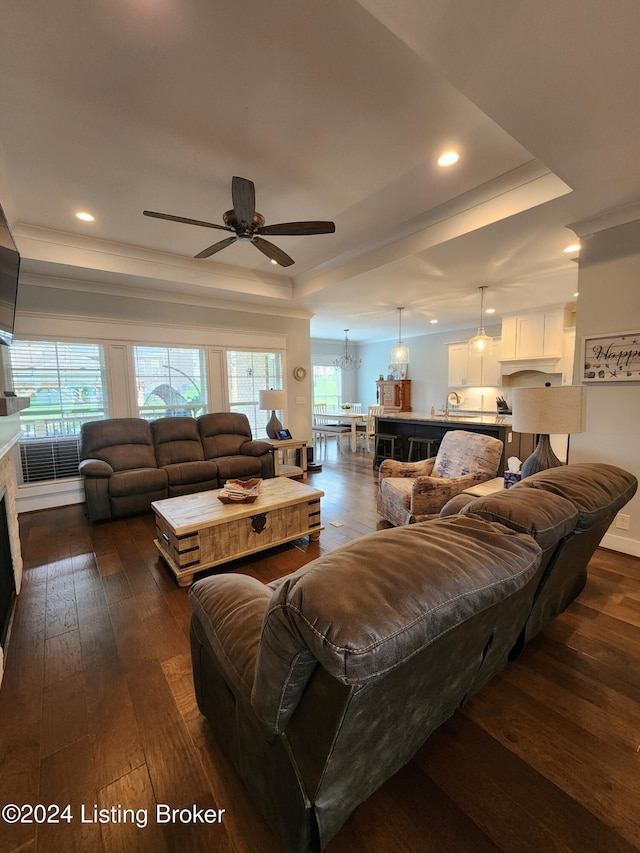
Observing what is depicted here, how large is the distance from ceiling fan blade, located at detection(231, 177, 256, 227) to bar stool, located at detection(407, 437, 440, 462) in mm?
3763

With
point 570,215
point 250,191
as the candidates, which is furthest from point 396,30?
point 570,215

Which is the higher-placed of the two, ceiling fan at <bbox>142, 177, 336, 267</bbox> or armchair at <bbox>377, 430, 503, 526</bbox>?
ceiling fan at <bbox>142, 177, 336, 267</bbox>

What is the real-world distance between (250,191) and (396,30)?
1233 mm

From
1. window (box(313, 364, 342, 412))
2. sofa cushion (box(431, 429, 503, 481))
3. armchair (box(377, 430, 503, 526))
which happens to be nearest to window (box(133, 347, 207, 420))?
armchair (box(377, 430, 503, 526))

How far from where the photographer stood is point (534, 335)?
5.84 m

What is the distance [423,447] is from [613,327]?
294 centimetres

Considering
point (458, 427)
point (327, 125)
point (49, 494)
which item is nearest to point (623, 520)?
point (458, 427)

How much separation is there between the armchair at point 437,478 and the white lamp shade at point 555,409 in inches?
36.9

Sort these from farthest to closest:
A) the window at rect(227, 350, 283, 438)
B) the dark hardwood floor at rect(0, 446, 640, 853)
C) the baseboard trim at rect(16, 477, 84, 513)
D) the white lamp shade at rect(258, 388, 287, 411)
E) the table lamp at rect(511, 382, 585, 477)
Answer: the window at rect(227, 350, 283, 438) < the white lamp shade at rect(258, 388, 287, 411) < the baseboard trim at rect(16, 477, 84, 513) < the table lamp at rect(511, 382, 585, 477) < the dark hardwood floor at rect(0, 446, 640, 853)

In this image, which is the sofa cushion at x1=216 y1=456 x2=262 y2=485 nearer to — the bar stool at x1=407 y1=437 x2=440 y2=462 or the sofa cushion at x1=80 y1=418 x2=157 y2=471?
the sofa cushion at x1=80 y1=418 x2=157 y2=471

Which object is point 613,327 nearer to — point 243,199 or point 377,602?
point 243,199

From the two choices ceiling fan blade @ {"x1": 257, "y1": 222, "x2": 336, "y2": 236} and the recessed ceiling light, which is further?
ceiling fan blade @ {"x1": 257, "y1": 222, "x2": 336, "y2": 236}

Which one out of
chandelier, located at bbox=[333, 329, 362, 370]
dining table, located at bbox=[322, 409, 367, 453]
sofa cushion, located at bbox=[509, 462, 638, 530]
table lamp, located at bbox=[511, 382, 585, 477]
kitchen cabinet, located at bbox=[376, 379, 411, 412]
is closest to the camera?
sofa cushion, located at bbox=[509, 462, 638, 530]

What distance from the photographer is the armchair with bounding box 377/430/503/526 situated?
2902 millimetres
